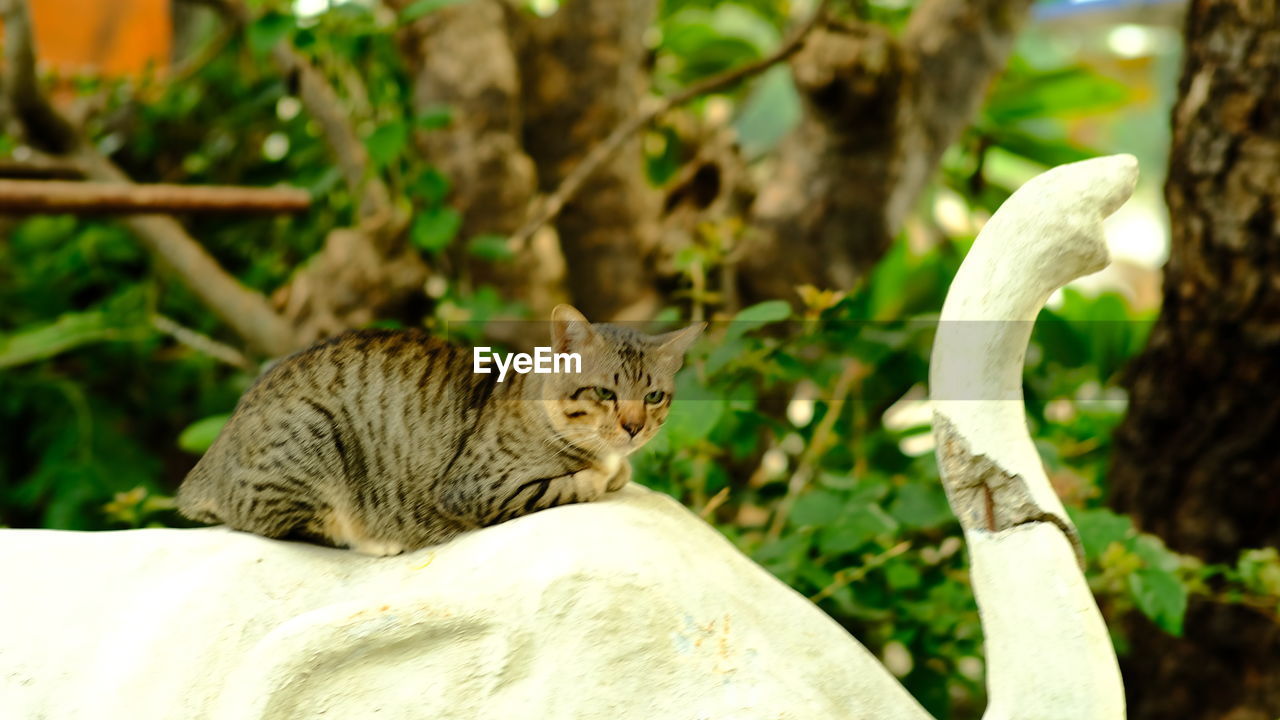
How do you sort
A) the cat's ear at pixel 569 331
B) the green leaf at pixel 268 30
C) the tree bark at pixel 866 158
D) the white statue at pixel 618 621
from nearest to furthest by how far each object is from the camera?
the white statue at pixel 618 621
the cat's ear at pixel 569 331
the green leaf at pixel 268 30
the tree bark at pixel 866 158

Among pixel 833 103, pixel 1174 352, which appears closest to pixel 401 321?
pixel 833 103

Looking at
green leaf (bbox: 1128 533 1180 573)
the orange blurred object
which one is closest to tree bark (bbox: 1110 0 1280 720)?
green leaf (bbox: 1128 533 1180 573)

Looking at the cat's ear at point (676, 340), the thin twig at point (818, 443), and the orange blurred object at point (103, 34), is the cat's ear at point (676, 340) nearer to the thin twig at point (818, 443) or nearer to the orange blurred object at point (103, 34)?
the thin twig at point (818, 443)

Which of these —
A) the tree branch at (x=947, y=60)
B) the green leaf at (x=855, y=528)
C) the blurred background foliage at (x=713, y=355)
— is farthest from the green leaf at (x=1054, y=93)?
the green leaf at (x=855, y=528)

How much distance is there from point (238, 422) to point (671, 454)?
585mm

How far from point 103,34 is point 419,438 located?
2803 millimetres

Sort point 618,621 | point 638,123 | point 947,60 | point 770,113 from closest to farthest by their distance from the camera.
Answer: point 618,621, point 638,123, point 947,60, point 770,113

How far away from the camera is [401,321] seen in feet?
7.04

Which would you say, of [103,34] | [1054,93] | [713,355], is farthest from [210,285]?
[1054,93]

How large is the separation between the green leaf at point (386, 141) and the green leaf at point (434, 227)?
13 centimetres

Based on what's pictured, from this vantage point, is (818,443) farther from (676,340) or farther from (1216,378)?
(676,340)

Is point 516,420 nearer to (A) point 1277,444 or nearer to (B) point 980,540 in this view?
(B) point 980,540

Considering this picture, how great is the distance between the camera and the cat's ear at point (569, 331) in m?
1.11

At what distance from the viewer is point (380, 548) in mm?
1122
